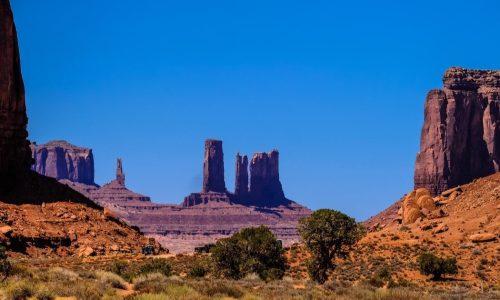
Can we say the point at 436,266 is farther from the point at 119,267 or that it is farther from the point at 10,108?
the point at 10,108

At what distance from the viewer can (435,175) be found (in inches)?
5349

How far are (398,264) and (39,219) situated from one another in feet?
97.5

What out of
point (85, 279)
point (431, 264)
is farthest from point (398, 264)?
point (85, 279)

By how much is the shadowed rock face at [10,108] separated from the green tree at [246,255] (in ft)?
85.3

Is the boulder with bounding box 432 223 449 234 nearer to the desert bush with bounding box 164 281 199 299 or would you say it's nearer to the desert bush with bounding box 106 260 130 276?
the desert bush with bounding box 106 260 130 276

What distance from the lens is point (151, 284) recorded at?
3456 centimetres

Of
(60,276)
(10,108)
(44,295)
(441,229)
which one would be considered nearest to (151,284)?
(60,276)

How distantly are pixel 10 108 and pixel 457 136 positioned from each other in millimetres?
77938

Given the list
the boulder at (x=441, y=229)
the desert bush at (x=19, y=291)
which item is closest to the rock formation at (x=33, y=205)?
the boulder at (x=441, y=229)

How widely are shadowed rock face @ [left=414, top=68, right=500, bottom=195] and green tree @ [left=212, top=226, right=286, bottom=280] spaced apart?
242 ft

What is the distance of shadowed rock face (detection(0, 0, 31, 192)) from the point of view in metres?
80.9

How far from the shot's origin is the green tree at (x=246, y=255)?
6034 centimetres

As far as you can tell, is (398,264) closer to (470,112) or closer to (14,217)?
(14,217)

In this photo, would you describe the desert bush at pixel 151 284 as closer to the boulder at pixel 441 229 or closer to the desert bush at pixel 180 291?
the desert bush at pixel 180 291
